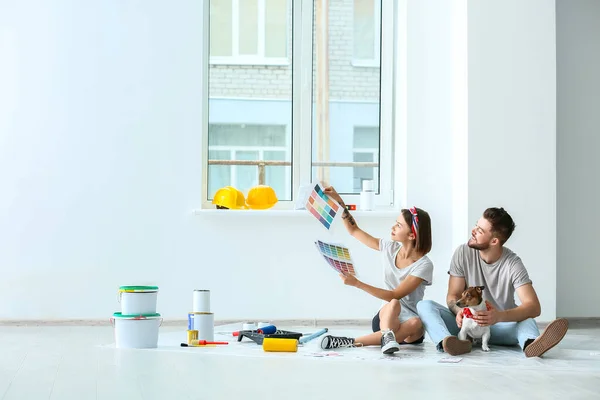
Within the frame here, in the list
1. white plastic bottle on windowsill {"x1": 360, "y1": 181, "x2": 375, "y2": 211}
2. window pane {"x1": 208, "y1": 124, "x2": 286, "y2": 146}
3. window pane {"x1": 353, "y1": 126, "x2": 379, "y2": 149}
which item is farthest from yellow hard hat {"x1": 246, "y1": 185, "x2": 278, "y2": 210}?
window pane {"x1": 353, "y1": 126, "x2": 379, "y2": 149}

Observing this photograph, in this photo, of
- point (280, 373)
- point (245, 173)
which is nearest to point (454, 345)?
point (280, 373)

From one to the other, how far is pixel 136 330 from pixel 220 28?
2313mm

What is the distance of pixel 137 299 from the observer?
3725mm

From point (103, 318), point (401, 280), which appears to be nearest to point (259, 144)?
point (103, 318)

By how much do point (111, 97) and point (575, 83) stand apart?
2.82 m

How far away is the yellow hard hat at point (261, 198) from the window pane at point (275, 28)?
0.85 meters

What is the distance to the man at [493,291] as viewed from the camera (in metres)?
3.66

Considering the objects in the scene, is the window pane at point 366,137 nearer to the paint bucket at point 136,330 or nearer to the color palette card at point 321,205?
the color palette card at point 321,205

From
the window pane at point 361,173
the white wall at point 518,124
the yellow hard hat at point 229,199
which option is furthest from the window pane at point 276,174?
the white wall at point 518,124

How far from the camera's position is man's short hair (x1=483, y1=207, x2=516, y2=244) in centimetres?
379

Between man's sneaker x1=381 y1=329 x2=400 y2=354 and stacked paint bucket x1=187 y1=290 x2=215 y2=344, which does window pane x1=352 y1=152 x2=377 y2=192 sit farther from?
man's sneaker x1=381 y1=329 x2=400 y2=354

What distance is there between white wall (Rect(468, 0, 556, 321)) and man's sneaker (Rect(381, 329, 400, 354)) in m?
1.60

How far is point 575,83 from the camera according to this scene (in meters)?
5.44

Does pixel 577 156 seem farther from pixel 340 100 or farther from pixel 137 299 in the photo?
pixel 137 299
